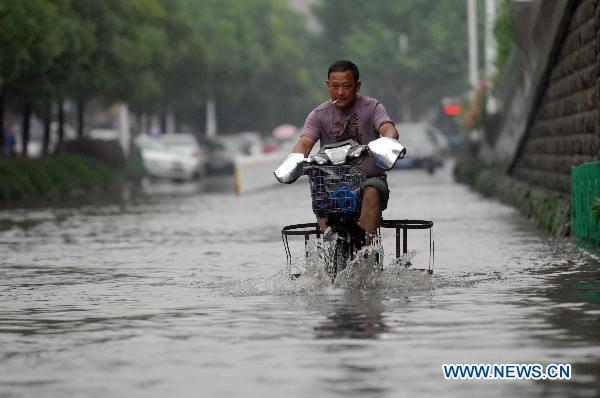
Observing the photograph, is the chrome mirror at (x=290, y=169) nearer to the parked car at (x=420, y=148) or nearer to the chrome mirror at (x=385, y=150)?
the chrome mirror at (x=385, y=150)

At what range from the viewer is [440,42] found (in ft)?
406

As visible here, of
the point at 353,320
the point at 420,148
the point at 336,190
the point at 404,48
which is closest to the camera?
the point at 353,320

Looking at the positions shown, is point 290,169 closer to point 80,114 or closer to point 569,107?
point 569,107

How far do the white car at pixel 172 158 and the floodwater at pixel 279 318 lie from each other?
125 feet

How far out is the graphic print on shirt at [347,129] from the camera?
13.4 m

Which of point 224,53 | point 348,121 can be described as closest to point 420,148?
point 224,53

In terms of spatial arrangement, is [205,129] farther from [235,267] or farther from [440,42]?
[235,267]

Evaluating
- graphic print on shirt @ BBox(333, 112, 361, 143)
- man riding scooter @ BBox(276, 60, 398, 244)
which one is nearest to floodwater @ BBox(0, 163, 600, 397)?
man riding scooter @ BBox(276, 60, 398, 244)

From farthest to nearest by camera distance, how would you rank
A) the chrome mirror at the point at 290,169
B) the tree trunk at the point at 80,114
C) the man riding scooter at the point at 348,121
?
the tree trunk at the point at 80,114, the man riding scooter at the point at 348,121, the chrome mirror at the point at 290,169

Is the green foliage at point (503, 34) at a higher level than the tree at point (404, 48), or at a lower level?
lower

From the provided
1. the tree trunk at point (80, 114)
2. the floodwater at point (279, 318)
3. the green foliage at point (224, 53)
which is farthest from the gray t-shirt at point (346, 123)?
the tree trunk at point (80, 114)

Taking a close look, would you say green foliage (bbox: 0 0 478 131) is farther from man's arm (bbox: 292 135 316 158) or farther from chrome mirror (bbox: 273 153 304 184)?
chrome mirror (bbox: 273 153 304 184)

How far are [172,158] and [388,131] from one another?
49005 mm

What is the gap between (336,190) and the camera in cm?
1309
